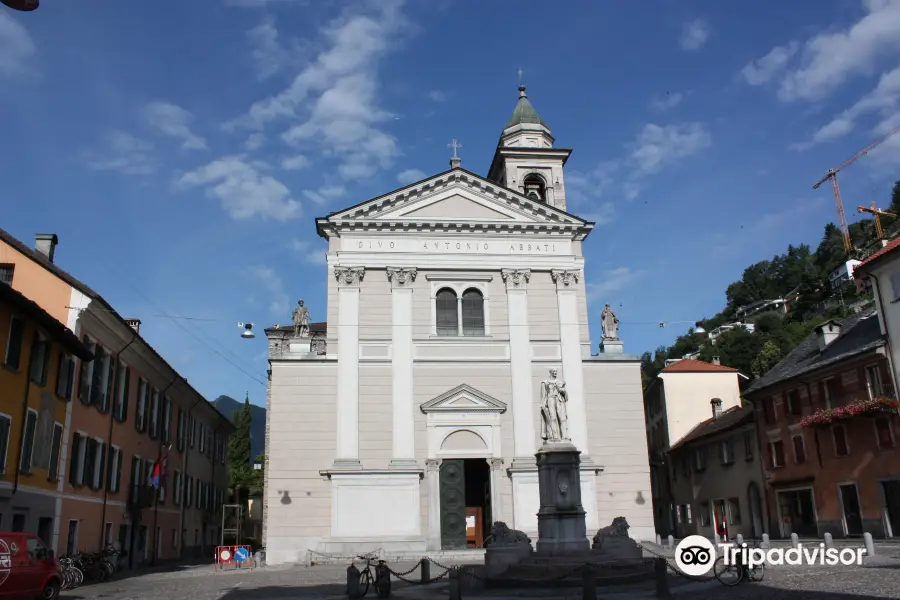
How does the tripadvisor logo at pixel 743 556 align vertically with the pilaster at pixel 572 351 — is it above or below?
below

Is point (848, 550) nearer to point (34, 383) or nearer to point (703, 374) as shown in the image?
point (34, 383)

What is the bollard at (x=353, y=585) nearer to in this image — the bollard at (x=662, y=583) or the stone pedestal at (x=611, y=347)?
the bollard at (x=662, y=583)

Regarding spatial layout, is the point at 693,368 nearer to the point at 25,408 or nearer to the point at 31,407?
the point at 31,407

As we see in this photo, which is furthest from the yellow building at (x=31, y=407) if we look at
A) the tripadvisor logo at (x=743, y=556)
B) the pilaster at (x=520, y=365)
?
the tripadvisor logo at (x=743, y=556)

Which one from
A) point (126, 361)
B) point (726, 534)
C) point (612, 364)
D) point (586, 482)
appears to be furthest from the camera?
point (726, 534)

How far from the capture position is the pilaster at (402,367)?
2908cm

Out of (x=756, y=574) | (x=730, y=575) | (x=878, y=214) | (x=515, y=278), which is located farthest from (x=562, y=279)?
(x=878, y=214)

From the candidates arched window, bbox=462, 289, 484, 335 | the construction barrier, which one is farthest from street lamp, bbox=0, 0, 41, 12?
arched window, bbox=462, 289, 484, 335

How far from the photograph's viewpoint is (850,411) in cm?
2938

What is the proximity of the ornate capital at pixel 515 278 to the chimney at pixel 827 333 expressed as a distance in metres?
14.1

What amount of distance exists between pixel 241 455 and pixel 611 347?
4334cm

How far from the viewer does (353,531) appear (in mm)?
27797

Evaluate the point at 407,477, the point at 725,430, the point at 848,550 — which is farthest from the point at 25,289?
the point at 725,430

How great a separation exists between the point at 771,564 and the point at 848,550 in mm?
2268
